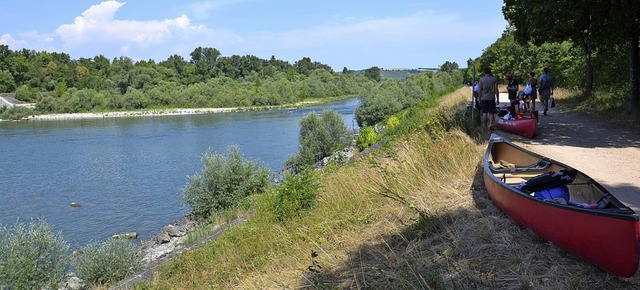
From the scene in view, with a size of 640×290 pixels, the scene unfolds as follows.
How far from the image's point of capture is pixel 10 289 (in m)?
12.1

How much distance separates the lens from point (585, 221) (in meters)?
4.50

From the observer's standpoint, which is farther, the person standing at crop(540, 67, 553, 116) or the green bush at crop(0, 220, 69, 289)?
the person standing at crop(540, 67, 553, 116)

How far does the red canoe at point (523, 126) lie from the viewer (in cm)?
1202

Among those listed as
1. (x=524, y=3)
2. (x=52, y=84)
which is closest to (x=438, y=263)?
(x=524, y=3)

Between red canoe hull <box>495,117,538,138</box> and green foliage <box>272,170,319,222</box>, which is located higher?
red canoe hull <box>495,117,538,138</box>

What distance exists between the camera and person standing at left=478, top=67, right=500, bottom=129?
12.6 meters

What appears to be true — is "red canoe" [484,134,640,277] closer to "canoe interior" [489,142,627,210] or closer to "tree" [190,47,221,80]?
Answer: "canoe interior" [489,142,627,210]

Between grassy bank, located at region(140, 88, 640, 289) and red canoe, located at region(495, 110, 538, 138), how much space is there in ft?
3.90

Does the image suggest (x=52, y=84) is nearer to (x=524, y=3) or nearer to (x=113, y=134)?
(x=113, y=134)

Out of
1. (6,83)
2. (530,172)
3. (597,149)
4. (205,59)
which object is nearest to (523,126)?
(597,149)

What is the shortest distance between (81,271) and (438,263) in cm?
1116

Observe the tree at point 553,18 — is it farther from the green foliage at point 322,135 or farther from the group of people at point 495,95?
the green foliage at point 322,135

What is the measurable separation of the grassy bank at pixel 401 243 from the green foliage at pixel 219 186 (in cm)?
857

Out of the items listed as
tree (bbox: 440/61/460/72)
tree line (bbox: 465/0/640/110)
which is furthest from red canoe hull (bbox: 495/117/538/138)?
tree (bbox: 440/61/460/72)
